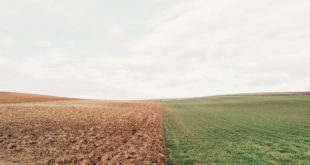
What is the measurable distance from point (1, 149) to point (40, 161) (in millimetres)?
4166

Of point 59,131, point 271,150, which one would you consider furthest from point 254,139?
point 59,131

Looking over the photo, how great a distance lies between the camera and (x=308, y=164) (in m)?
8.64

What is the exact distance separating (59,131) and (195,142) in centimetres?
1229

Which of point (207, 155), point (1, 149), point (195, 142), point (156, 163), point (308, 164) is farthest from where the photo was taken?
point (195, 142)

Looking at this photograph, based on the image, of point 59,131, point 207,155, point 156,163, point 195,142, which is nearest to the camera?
point 156,163

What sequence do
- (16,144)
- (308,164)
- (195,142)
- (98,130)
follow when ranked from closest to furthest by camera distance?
(308,164)
(16,144)
(195,142)
(98,130)

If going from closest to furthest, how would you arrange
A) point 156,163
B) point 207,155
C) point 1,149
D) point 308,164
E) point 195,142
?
point 308,164 → point 156,163 → point 207,155 → point 1,149 → point 195,142

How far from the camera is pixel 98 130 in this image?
56.1 feet

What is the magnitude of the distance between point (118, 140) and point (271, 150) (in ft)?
36.3

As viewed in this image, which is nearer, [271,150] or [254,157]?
[254,157]

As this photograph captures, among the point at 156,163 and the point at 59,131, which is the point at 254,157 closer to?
the point at 156,163

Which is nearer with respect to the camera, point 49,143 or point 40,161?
point 40,161

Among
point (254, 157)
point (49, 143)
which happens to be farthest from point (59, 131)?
point (254, 157)

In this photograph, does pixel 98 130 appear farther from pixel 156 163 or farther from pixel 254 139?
pixel 254 139
